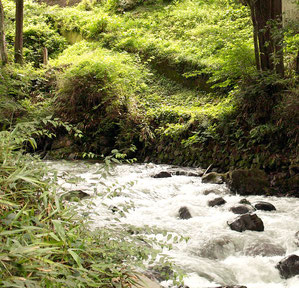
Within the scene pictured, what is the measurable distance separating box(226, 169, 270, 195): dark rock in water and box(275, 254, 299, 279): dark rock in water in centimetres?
307

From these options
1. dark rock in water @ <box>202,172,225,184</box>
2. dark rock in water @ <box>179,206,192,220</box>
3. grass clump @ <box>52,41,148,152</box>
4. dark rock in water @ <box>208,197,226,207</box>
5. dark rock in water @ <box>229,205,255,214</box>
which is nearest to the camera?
dark rock in water @ <box>179,206,192,220</box>

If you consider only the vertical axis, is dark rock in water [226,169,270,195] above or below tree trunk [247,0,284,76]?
below

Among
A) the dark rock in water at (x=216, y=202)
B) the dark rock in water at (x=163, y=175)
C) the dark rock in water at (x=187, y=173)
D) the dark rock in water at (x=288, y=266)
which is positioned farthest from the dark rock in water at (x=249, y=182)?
the dark rock in water at (x=288, y=266)

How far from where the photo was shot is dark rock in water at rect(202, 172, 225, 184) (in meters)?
7.36

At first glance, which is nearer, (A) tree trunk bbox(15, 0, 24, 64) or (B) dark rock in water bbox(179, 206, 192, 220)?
(B) dark rock in water bbox(179, 206, 192, 220)

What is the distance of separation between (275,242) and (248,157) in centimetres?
334

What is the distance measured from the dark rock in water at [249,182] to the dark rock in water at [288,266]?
10.1 ft

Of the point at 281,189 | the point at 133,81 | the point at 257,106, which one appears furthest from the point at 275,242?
the point at 133,81

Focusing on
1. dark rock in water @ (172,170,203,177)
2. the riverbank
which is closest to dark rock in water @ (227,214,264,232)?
the riverbank

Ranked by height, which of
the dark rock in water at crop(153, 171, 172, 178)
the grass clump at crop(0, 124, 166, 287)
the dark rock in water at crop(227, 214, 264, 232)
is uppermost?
the grass clump at crop(0, 124, 166, 287)

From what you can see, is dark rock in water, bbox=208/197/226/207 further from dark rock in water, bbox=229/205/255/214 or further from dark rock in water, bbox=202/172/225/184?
dark rock in water, bbox=202/172/225/184

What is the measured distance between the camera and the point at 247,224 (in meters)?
4.70

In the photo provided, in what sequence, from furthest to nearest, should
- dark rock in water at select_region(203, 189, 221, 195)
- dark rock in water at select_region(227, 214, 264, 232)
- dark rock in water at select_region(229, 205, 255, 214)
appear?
dark rock in water at select_region(203, 189, 221, 195)
dark rock in water at select_region(229, 205, 255, 214)
dark rock in water at select_region(227, 214, 264, 232)

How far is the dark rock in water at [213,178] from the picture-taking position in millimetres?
7361
